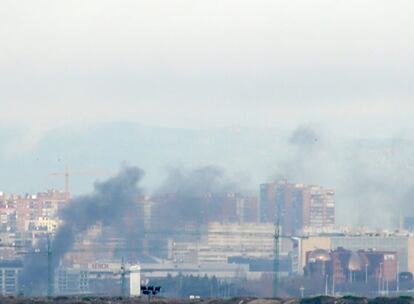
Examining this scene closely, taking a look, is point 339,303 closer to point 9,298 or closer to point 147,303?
point 147,303

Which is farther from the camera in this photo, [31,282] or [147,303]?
[31,282]

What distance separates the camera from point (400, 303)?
108m

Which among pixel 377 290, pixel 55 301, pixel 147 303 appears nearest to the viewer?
pixel 147 303

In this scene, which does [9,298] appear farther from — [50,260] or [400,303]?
[50,260]

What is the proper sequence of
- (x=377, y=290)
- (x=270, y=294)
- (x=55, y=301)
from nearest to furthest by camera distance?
(x=55, y=301) → (x=270, y=294) → (x=377, y=290)

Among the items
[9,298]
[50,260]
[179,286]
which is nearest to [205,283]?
[179,286]

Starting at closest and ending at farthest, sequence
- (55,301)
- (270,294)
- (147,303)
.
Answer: (147,303) < (55,301) < (270,294)

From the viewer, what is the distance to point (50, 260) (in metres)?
198

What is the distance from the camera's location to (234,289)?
18762 centimetres

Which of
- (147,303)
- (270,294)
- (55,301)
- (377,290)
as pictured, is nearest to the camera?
(147,303)

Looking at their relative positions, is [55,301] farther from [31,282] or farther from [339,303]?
[31,282]

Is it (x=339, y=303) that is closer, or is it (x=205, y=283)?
(x=339, y=303)

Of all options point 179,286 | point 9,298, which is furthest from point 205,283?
point 9,298

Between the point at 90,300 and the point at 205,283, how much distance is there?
260 ft
